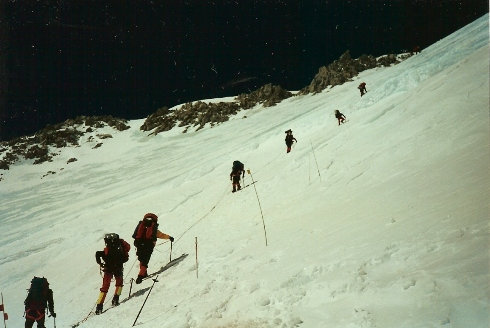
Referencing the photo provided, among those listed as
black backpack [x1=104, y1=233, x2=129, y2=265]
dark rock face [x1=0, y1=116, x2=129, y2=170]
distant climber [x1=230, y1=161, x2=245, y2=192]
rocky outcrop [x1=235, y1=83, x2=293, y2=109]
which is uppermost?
dark rock face [x1=0, y1=116, x2=129, y2=170]

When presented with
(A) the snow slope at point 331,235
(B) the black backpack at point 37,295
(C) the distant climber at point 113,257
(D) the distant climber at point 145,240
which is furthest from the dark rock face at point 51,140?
(C) the distant climber at point 113,257

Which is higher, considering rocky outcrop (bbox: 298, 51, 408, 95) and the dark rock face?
the dark rock face

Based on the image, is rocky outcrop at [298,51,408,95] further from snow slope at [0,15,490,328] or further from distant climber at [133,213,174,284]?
distant climber at [133,213,174,284]

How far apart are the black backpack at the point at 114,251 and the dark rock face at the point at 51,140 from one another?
2730 inches

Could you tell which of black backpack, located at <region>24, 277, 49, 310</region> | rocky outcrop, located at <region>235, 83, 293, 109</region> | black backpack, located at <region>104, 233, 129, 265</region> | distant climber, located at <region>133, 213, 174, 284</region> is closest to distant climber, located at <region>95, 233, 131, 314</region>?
black backpack, located at <region>104, 233, 129, 265</region>

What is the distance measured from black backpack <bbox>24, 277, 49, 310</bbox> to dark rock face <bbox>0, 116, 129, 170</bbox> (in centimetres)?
6846

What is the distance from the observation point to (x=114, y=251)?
8.59 meters

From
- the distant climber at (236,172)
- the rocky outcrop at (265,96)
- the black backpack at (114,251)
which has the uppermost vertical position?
the rocky outcrop at (265,96)

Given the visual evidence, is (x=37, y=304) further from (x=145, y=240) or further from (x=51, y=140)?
(x=51, y=140)

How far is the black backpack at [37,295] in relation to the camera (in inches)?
331

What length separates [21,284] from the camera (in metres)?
13.9

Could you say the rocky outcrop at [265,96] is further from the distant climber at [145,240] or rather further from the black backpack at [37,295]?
the black backpack at [37,295]

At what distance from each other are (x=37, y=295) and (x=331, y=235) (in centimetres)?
744

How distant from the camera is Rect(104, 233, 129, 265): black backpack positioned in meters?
8.56
